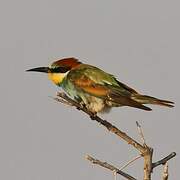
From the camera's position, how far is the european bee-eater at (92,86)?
11.3 feet

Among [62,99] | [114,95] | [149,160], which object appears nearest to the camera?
[149,160]

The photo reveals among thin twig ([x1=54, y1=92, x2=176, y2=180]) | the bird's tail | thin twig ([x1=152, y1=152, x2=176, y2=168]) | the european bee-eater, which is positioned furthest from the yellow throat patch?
thin twig ([x1=152, y1=152, x2=176, y2=168])

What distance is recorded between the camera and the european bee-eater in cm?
344

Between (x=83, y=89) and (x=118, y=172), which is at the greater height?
(x=83, y=89)

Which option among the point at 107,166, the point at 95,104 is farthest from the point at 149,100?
the point at 107,166

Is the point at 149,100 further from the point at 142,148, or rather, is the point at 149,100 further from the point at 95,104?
the point at 142,148

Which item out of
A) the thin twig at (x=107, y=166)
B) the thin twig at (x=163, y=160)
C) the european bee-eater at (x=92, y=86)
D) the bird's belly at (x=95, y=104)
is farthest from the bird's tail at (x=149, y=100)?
the thin twig at (x=107, y=166)

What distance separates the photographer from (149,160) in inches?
86.0

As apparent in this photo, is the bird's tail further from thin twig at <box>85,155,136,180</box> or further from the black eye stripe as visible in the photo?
thin twig at <box>85,155,136,180</box>

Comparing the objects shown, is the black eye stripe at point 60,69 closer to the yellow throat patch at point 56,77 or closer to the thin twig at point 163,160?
the yellow throat patch at point 56,77

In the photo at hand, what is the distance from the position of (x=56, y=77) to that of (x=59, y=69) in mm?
64

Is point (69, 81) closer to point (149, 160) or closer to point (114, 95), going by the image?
point (114, 95)

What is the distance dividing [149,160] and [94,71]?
173cm

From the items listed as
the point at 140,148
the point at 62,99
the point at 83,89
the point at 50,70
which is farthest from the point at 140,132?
the point at 50,70
